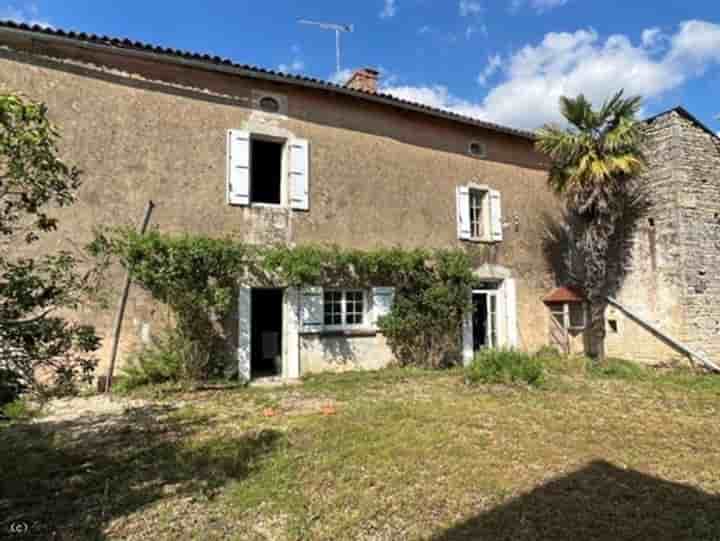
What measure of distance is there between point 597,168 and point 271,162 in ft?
22.1

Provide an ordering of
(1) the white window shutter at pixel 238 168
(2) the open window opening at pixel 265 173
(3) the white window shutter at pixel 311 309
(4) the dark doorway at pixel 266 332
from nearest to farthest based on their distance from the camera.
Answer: (1) the white window shutter at pixel 238 168 < (3) the white window shutter at pixel 311 309 < (2) the open window opening at pixel 265 173 < (4) the dark doorway at pixel 266 332

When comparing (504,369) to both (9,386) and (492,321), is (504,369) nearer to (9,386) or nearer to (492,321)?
(492,321)

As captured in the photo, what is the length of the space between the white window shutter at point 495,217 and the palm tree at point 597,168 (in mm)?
1263

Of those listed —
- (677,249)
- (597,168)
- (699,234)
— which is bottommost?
(677,249)

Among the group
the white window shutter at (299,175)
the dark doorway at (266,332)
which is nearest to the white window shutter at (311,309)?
the dark doorway at (266,332)

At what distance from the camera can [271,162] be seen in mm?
9594

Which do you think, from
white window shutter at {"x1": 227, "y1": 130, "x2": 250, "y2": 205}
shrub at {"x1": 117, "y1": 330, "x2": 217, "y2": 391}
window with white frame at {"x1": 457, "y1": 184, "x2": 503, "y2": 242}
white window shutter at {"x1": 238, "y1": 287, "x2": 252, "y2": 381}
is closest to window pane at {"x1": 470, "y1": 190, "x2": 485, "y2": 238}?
window with white frame at {"x1": 457, "y1": 184, "x2": 503, "y2": 242}

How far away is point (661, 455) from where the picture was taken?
13.6ft

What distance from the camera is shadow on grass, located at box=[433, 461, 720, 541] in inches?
109

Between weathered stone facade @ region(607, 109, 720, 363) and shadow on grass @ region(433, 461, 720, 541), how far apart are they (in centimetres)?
711

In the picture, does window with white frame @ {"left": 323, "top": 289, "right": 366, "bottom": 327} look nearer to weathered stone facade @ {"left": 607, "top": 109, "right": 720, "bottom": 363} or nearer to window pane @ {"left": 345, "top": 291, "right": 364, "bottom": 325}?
window pane @ {"left": 345, "top": 291, "right": 364, "bottom": 325}

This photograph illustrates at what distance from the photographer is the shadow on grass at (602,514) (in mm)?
2768

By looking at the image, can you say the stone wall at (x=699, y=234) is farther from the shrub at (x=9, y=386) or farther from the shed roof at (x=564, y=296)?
the shrub at (x=9, y=386)

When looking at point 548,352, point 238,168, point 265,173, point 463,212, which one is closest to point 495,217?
point 463,212
